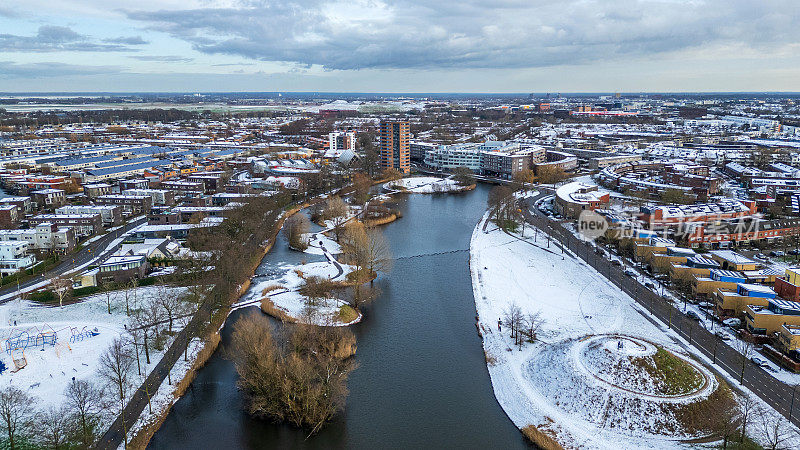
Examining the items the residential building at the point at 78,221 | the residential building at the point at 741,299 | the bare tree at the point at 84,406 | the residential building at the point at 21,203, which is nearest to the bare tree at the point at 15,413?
the bare tree at the point at 84,406

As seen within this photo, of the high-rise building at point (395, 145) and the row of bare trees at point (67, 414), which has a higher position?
the high-rise building at point (395, 145)

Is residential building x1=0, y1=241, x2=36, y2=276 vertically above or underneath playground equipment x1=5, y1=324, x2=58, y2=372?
above

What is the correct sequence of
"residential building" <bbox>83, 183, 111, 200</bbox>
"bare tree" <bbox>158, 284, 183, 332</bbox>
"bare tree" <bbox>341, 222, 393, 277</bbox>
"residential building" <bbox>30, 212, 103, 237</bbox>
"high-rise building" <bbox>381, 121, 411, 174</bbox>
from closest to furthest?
"bare tree" <bbox>158, 284, 183, 332</bbox> → "bare tree" <bbox>341, 222, 393, 277</bbox> → "residential building" <bbox>30, 212, 103, 237</bbox> → "residential building" <bbox>83, 183, 111, 200</bbox> → "high-rise building" <bbox>381, 121, 411, 174</bbox>

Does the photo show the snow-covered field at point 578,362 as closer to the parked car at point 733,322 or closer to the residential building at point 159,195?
the parked car at point 733,322

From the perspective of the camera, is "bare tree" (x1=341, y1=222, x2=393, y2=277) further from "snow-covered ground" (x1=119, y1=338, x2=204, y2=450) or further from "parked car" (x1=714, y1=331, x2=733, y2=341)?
"parked car" (x1=714, y1=331, x2=733, y2=341)

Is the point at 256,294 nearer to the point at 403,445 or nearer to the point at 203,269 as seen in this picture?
the point at 203,269

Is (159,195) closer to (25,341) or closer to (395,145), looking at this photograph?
(25,341)

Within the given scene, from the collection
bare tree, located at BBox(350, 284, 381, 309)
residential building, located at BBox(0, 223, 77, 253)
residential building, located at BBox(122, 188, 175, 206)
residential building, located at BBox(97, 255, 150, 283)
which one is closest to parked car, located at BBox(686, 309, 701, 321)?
bare tree, located at BBox(350, 284, 381, 309)
